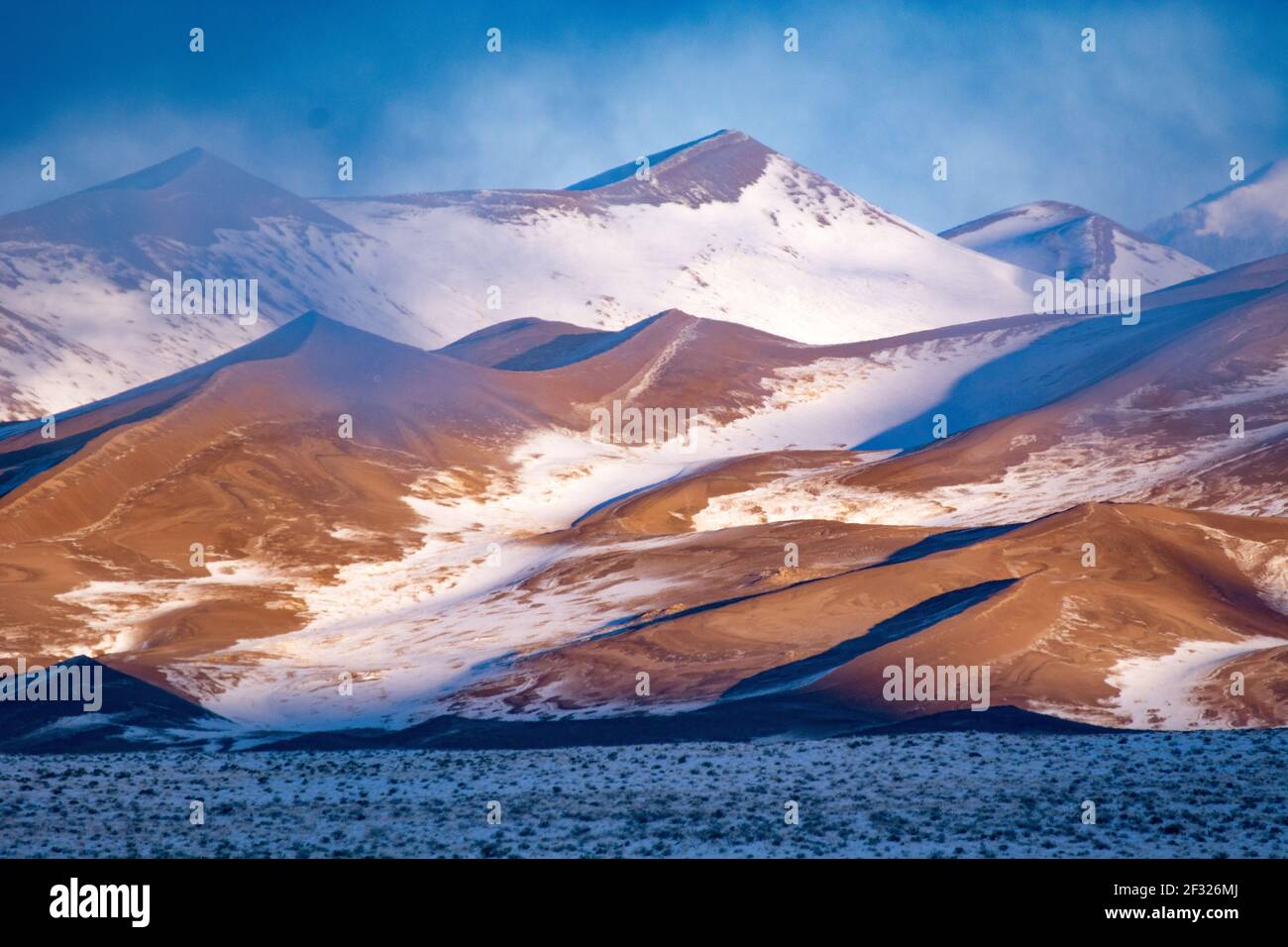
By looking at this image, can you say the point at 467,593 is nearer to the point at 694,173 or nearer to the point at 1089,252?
the point at 694,173

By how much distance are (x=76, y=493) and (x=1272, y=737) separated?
4536cm

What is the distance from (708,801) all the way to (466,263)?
12620cm

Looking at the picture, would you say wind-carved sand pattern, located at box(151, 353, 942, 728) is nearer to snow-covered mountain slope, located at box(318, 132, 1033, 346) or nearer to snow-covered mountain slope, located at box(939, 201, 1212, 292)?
snow-covered mountain slope, located at box(318, 132, 1033, 346)

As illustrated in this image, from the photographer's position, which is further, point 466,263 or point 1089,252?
point 1089,252

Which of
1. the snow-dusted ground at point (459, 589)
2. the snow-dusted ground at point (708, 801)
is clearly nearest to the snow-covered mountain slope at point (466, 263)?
the snow-dusted ground at point (459, 589)

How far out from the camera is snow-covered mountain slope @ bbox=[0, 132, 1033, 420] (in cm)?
10425

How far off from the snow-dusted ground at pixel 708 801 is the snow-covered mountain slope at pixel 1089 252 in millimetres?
164116

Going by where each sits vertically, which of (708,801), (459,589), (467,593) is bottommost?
(708,801)

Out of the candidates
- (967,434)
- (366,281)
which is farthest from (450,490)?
(366,281)

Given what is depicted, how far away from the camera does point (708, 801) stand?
675 inches

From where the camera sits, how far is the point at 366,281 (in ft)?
421

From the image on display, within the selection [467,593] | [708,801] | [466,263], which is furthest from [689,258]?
[708,801]

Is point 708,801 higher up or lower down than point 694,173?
lower down

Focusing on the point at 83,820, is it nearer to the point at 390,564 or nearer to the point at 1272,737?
the point at 1272,737
